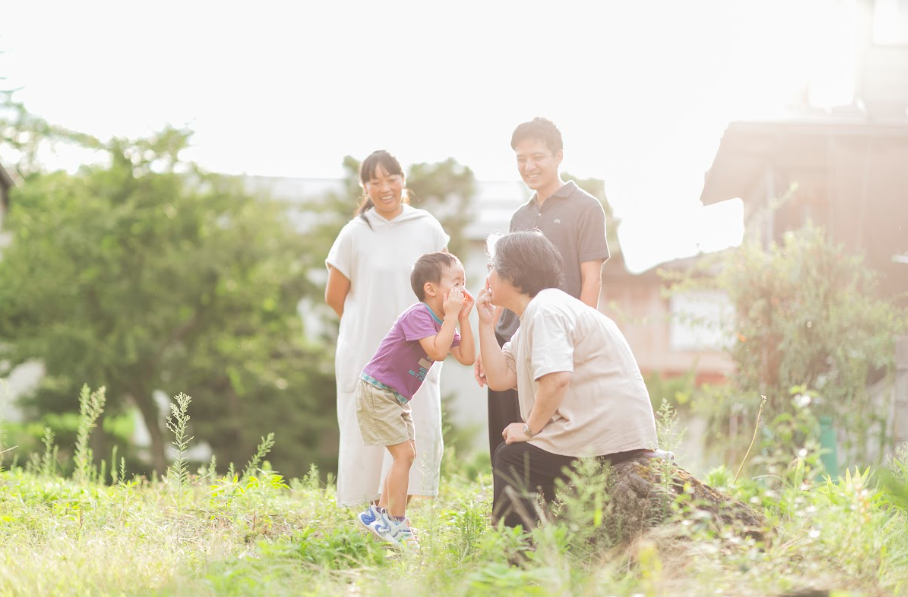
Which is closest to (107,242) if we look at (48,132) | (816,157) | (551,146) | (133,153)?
(133,153)

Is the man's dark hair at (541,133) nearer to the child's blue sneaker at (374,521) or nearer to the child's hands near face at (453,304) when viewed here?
the child's hands near face at (453,304)

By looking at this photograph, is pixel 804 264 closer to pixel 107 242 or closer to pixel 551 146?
pixel 551 146

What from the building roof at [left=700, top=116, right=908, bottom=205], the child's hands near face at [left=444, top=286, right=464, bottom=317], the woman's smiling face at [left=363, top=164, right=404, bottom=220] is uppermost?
the building roof at [left=700, top=116, right=908, bottom=205]

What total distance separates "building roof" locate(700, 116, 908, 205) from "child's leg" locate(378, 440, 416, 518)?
8.70 meters

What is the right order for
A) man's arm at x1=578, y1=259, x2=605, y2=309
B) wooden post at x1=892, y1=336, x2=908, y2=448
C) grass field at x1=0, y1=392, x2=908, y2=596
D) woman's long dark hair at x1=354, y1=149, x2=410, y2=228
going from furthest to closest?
1. wooden post at x1=892, y1=336, x2=908, y2=448
2. woman's long dark hair at x1=354, y1=149, x2=410, y2=228
3. man's arm at x1=578, y1=259, x2=605, y2=309
4. grass field at x1=0, y1=392, x2=908, y2=596

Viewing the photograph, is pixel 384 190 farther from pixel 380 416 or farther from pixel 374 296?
pixel 380 416

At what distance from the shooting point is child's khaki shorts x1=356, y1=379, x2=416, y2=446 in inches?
170

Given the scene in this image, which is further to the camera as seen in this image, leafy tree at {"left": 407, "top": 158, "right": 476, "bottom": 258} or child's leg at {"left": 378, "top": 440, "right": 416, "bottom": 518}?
leafy tree at {"left": 407, "top": 158, "right": 476, "bottom": 258}

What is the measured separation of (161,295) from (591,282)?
736 inches

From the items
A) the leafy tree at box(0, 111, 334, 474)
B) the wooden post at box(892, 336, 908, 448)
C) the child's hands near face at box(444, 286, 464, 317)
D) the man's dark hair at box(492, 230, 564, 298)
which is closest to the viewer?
the man's dark hair at box(492, 230, 564, 298)

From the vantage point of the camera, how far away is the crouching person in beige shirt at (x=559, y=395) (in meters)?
3.66

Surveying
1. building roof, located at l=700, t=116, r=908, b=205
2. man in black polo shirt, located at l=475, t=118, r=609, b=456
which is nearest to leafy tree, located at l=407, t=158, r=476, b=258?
building roof, located at l=700, t=116, r=908, b=205

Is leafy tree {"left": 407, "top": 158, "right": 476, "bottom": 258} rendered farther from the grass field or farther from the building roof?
the grass field

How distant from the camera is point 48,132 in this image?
26172 millimetres
